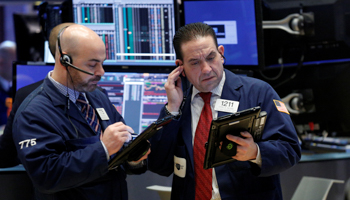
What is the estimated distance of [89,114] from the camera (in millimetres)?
2006

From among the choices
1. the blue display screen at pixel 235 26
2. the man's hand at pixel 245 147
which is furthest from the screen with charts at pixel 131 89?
the man's hand at pixel 245 147

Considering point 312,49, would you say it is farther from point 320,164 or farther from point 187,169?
point 187,169

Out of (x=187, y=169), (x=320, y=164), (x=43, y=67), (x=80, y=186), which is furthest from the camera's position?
(x=43, y=67)

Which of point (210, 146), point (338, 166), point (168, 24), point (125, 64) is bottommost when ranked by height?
point (338, 166)

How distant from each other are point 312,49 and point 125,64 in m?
1.40

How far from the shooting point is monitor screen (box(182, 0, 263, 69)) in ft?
9.61

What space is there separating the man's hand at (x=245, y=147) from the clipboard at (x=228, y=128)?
3 cm

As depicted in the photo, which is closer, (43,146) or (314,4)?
(43,146)

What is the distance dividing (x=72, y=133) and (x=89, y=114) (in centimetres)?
19

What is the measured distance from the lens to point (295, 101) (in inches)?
120

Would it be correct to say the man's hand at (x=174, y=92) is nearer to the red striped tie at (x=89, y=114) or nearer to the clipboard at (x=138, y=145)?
the clipboard at (x=138, y=145)

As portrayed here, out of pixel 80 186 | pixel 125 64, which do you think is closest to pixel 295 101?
pixel 125 64

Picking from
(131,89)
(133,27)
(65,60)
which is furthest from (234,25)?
(65,60)

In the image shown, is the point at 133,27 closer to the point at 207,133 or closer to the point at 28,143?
the point at 207,133
